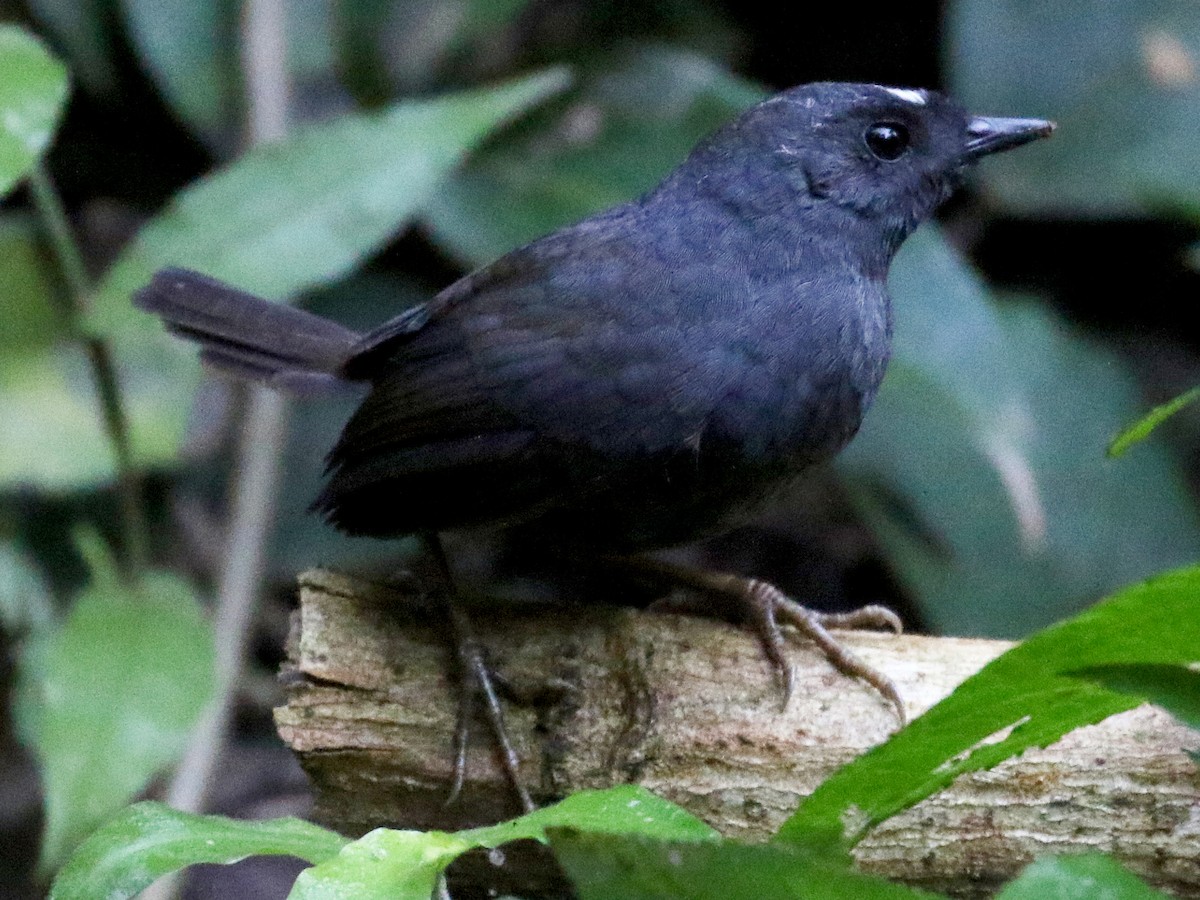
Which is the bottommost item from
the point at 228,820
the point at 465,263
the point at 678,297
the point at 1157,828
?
the point at 465,263

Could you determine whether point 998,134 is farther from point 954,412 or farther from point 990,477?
point 990,477

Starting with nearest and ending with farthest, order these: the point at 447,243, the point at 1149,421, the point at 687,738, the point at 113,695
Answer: the point at 1149,421 → the point at 687,738 → the point at 113,695 → the point at 447,243

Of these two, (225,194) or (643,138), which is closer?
(225,194)

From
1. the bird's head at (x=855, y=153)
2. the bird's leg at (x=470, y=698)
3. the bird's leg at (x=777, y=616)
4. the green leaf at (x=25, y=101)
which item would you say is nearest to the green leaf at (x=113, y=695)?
the bird's leg at (x=470, y=698)

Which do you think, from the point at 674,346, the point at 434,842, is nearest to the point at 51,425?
the point at 674,346

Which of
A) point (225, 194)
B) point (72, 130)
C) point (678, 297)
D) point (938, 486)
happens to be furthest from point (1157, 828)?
point (72, 130)

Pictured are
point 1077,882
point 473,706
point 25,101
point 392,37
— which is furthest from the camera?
point 392,37

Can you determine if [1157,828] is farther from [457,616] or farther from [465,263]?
[465,263]
